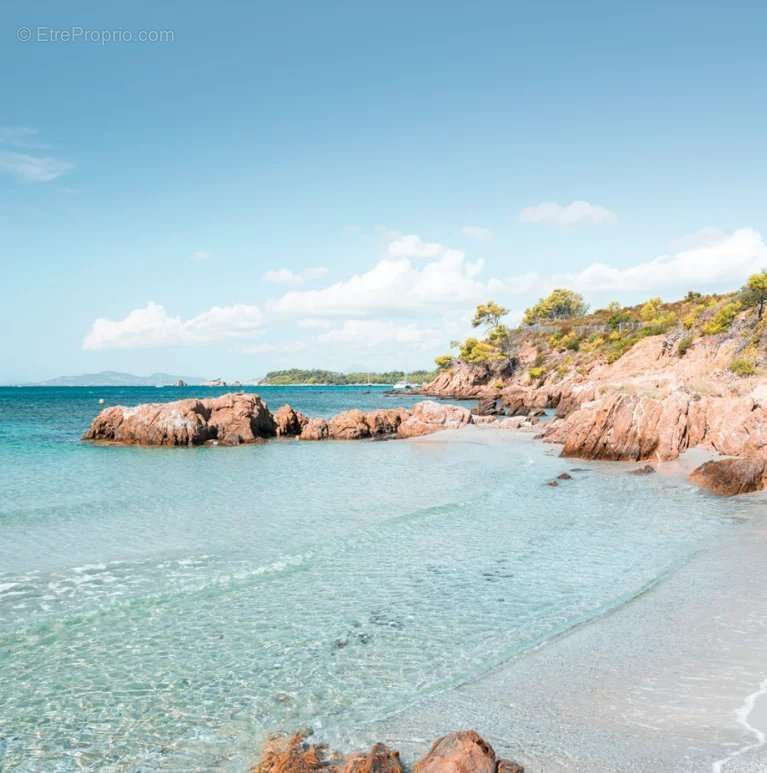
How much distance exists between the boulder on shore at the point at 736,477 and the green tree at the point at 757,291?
51553mm

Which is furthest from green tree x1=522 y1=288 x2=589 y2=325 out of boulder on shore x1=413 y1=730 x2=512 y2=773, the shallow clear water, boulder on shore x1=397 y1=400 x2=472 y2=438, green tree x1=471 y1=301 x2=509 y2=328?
boulder on shore x1=413 y1=730 x2=512 y2=773

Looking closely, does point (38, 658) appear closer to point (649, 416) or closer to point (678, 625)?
point (678, 625)

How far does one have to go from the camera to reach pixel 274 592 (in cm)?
1305

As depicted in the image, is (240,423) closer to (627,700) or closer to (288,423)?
(288,423)

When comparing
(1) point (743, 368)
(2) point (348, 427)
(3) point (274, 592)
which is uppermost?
(1) point (743, 368)

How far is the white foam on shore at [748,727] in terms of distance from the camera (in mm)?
6754

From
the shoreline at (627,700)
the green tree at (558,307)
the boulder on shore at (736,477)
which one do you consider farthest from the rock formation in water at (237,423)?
the green tree at (558,307)

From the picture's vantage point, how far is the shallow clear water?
8227mm

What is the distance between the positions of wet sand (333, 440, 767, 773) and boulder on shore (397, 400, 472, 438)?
3933 centimetres

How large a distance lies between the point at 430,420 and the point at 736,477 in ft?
104

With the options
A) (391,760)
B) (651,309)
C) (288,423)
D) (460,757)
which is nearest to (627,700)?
(460,757)

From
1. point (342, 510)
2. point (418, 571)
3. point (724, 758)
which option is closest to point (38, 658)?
point (418, 571)

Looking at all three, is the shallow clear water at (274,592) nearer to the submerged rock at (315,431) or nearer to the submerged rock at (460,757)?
the submerged rock at (460,757)

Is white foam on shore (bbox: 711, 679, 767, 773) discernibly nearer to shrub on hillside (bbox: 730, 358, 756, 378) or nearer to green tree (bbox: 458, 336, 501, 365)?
shrub on hillside (bbox: 730, 358, 756, 378)
